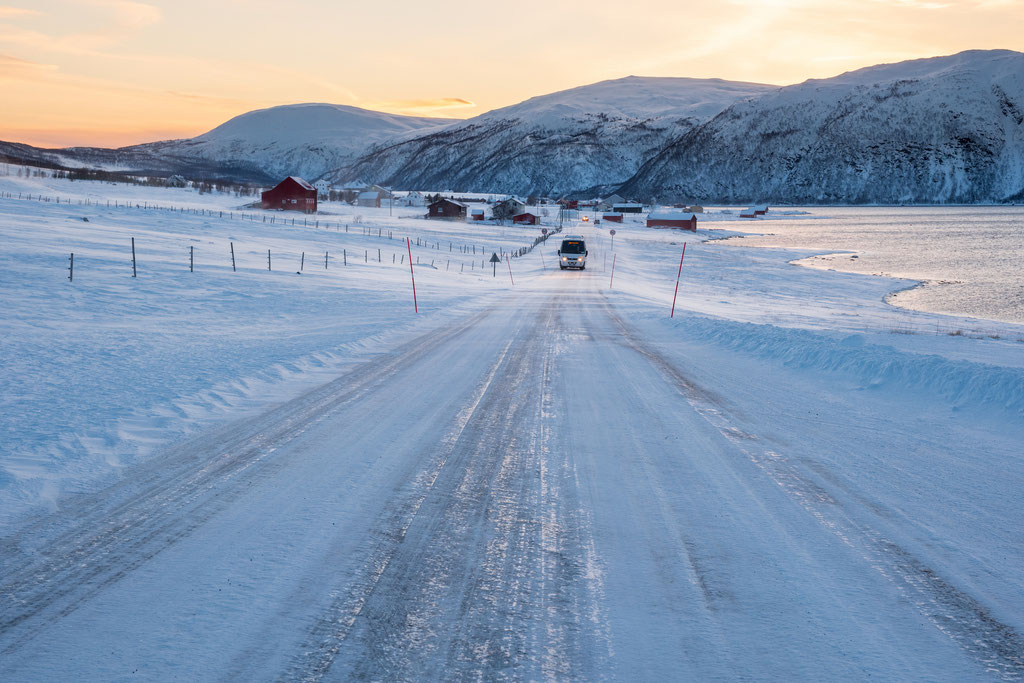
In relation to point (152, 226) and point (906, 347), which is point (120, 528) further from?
point (152, 226)

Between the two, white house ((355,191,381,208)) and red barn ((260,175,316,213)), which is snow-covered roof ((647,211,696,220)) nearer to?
white house ((355,191,381,208))

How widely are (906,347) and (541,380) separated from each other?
8.96 meters

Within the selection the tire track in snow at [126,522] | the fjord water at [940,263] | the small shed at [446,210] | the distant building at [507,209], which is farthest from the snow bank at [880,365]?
the distant building at [507,209]

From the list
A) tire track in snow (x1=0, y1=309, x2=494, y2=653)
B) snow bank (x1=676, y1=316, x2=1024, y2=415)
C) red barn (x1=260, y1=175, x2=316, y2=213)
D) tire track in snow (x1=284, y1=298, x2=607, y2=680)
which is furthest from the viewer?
red barn (x1=260, y1=175, x2=316, y2=213)

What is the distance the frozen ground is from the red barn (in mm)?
88843

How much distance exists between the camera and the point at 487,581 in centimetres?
468

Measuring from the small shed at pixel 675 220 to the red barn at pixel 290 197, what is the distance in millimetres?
65060

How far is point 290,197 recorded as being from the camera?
99562 millimetres

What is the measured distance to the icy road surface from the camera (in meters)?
3.85

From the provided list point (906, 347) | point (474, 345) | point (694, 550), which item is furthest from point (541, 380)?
point (906, 347)

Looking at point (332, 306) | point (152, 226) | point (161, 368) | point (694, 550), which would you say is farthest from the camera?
point (152, 226)

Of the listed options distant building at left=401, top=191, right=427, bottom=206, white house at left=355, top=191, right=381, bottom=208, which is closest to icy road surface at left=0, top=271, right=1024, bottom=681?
white house at left=355, top=191, right=381, bottom=208

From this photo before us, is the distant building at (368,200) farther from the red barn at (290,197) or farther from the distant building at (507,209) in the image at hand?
the red barn at (290,197)

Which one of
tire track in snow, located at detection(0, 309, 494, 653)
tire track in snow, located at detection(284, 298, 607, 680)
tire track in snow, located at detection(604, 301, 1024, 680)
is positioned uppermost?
tire track in snow, located at detection(604, 301, 1024, 680)
